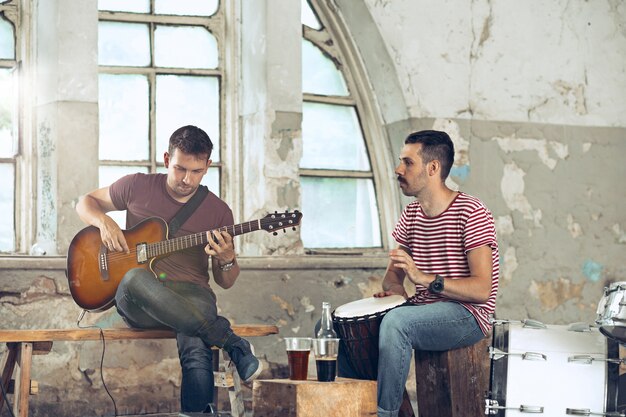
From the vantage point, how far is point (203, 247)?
421cm

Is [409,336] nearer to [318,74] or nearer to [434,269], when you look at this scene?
[434,269]

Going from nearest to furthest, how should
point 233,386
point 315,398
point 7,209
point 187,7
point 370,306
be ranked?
point 315,398 < point 370,306 < point 233,386 < point 7,209 < point 187,7

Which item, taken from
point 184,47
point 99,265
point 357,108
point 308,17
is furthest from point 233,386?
point 308,17

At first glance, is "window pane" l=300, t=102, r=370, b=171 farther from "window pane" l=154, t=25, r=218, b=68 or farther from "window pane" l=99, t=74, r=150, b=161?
"window pane" l=99, t=74, r=150, b=161

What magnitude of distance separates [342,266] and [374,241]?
1.50ft

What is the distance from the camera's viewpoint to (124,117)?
17.1 feet

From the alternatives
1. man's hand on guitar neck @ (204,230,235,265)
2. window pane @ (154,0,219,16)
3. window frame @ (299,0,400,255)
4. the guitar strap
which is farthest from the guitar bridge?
window pane @ (154,0,219,16)

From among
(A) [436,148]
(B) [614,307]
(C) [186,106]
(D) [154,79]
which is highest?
(D) [154,79]

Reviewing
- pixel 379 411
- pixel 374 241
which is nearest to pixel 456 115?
pixel 374 241

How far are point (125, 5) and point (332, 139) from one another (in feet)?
4.28

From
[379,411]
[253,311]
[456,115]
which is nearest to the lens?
[379,411]

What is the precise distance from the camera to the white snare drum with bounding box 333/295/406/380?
12.8 ft

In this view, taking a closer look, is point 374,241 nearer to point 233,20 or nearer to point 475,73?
point 475,73

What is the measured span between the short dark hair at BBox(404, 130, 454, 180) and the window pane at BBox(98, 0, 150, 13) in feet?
5.92
